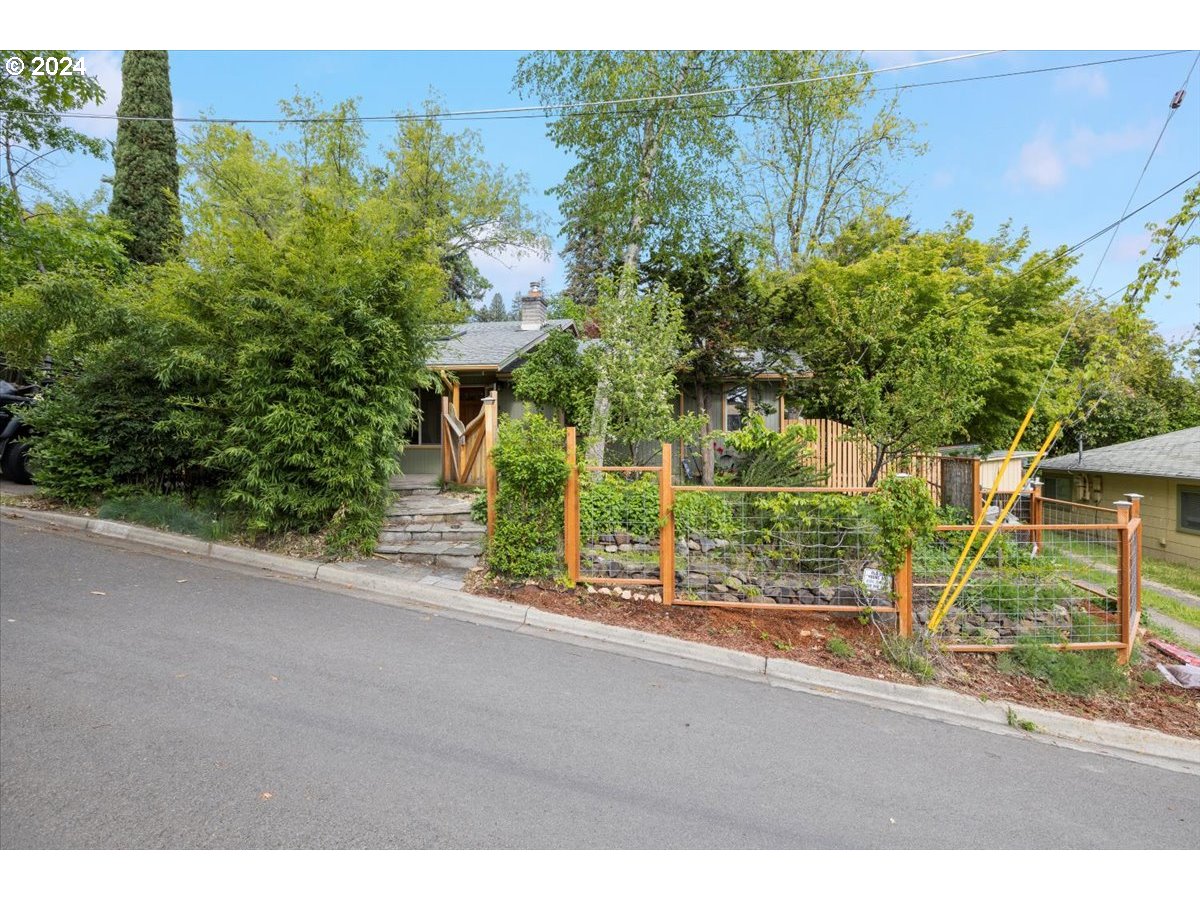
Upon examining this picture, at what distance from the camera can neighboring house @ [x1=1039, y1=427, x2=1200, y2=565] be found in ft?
42.4

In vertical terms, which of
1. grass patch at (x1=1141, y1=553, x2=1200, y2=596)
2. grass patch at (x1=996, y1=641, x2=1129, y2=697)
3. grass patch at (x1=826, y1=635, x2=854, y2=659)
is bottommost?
grass patch at (x1=1141, y1=553, x2=1200, y2=596)

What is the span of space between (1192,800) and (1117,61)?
6.92m

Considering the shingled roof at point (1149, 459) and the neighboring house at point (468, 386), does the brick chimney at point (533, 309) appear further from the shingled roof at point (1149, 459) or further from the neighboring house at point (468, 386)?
the shingled roof at point (1149, 459)

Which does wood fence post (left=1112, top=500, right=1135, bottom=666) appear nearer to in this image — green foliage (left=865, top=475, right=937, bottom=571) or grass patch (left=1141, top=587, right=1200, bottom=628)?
green foliage (left=865, top=475, right=937, bottom=571)

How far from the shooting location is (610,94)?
9.65 metres

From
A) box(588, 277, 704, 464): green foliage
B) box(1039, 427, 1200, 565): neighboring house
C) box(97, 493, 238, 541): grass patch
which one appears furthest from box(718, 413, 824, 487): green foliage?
box(1039, 427, 1200, 565): neighboring house

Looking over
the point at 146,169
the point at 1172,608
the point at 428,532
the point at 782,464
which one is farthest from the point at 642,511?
the point at 146,169

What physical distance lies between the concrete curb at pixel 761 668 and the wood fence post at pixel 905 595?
2.14 feet

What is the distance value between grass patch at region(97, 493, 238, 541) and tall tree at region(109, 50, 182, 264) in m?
9.60

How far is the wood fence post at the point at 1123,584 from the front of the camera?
5188mm

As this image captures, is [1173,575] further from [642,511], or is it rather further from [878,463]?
[642,511]

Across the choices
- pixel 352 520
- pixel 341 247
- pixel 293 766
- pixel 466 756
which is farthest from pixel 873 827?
pixel 341 247

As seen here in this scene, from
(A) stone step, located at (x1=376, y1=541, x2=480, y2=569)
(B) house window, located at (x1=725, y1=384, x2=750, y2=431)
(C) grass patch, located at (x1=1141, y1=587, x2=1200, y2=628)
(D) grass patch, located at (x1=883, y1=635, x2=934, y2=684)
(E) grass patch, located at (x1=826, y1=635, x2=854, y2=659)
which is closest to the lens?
(D) grass patch, located at (x1=883, y1=635, x2=934, y2=684)

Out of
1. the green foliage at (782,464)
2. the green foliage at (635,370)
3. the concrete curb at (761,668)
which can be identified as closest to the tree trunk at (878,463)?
the green foliage at (782,464)
